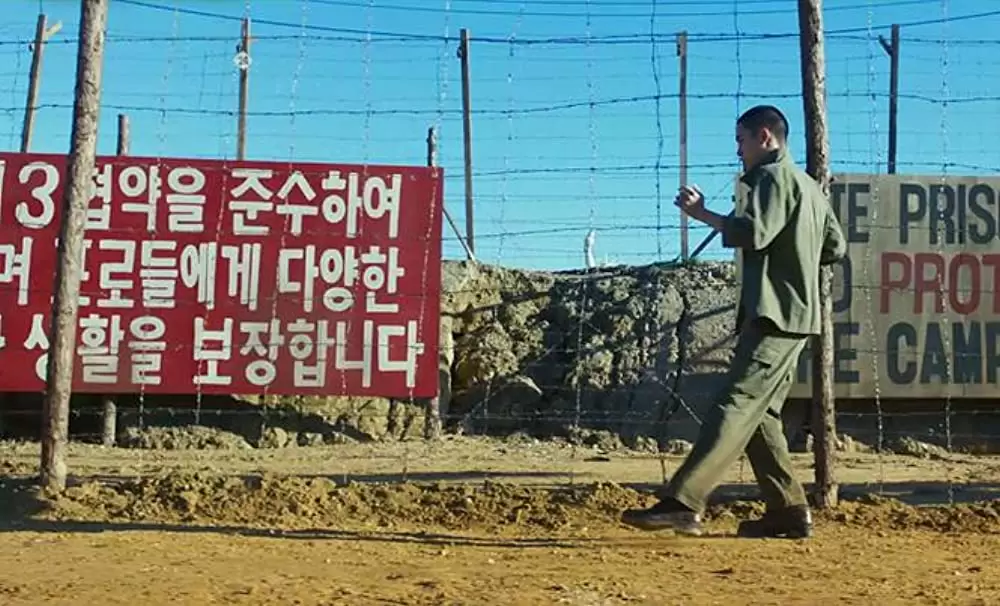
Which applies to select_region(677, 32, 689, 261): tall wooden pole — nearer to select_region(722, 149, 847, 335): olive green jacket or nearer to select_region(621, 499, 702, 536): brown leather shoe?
select_region(722, 149, 847, 335): olive green jacket

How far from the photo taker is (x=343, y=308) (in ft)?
32.9

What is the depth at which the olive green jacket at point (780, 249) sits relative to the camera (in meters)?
6.02

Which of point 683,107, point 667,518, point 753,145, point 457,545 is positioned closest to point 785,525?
point 667,518

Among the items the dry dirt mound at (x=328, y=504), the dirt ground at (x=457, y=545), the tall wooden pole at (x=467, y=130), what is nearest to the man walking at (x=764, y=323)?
the dirt ground at (x=457, y=545)

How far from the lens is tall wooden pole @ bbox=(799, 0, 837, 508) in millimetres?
7781

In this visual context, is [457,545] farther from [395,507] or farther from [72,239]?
A: [72,239]

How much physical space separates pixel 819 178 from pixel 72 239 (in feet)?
15.1

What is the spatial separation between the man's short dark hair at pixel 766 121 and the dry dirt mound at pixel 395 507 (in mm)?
2389

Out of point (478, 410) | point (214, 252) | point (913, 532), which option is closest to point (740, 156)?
point (913, 532)

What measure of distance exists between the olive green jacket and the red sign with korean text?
411cm

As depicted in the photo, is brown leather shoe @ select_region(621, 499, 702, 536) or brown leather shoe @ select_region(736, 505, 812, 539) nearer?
brown leather shoe @ select_region(621, 499, 702, 536)

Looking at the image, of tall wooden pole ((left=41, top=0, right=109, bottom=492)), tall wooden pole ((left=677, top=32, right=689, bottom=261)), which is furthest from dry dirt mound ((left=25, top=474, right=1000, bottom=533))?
tall wooden pole ((left=677, top=32, right=689, bottom=261))

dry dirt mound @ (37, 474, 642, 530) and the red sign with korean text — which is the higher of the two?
the red sign with korean text

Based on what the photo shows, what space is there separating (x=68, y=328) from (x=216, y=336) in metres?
2.31
